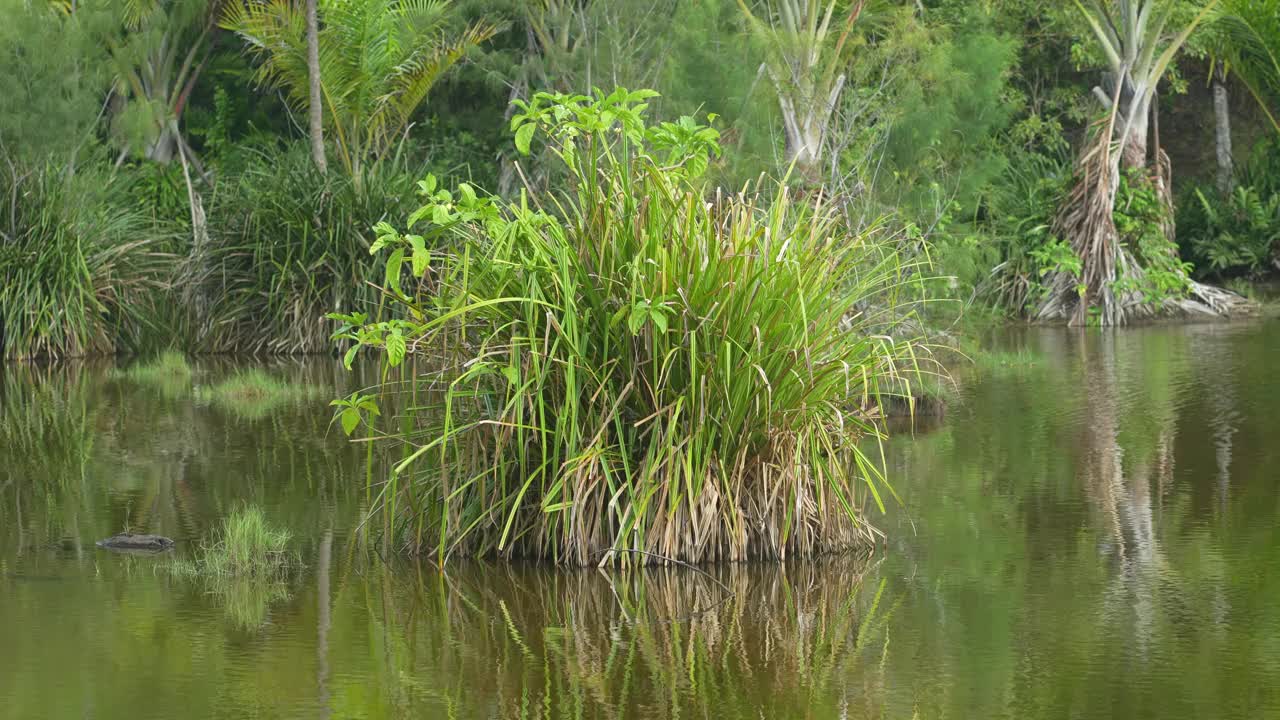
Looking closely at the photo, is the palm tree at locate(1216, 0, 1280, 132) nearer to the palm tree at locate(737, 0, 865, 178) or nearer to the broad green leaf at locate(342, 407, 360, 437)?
the palm tree at locate(737, 0, 865, 178)

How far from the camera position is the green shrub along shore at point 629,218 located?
6871mm

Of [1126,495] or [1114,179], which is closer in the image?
[1126,495]

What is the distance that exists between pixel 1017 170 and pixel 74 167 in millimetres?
12581

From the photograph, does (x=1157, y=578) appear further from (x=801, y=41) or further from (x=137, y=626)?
(x=801, y=41)

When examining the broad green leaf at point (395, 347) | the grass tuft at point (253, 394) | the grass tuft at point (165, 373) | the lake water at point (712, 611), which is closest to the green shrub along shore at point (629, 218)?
the broad green leaf at point (395, 347)

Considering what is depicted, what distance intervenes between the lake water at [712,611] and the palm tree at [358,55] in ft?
33.4

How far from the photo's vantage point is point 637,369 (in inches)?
271

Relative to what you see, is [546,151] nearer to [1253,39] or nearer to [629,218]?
[1253,39]

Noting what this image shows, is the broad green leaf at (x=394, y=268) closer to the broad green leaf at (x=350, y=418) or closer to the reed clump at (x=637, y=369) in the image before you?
the reed clump at (x=637, y=369)

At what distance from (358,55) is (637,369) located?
1375cm

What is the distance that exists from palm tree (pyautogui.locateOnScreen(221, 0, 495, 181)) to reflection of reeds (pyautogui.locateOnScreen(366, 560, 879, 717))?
13417 millimetres

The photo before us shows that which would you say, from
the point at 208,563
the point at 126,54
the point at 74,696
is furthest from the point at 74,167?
the point at 74,696

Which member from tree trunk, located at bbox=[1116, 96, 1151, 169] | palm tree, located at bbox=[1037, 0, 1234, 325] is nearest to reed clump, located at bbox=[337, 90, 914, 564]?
palm tree, located at bbox=[1037, 0, 1234, 325]

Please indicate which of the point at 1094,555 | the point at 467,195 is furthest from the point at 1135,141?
the point at 467,195
